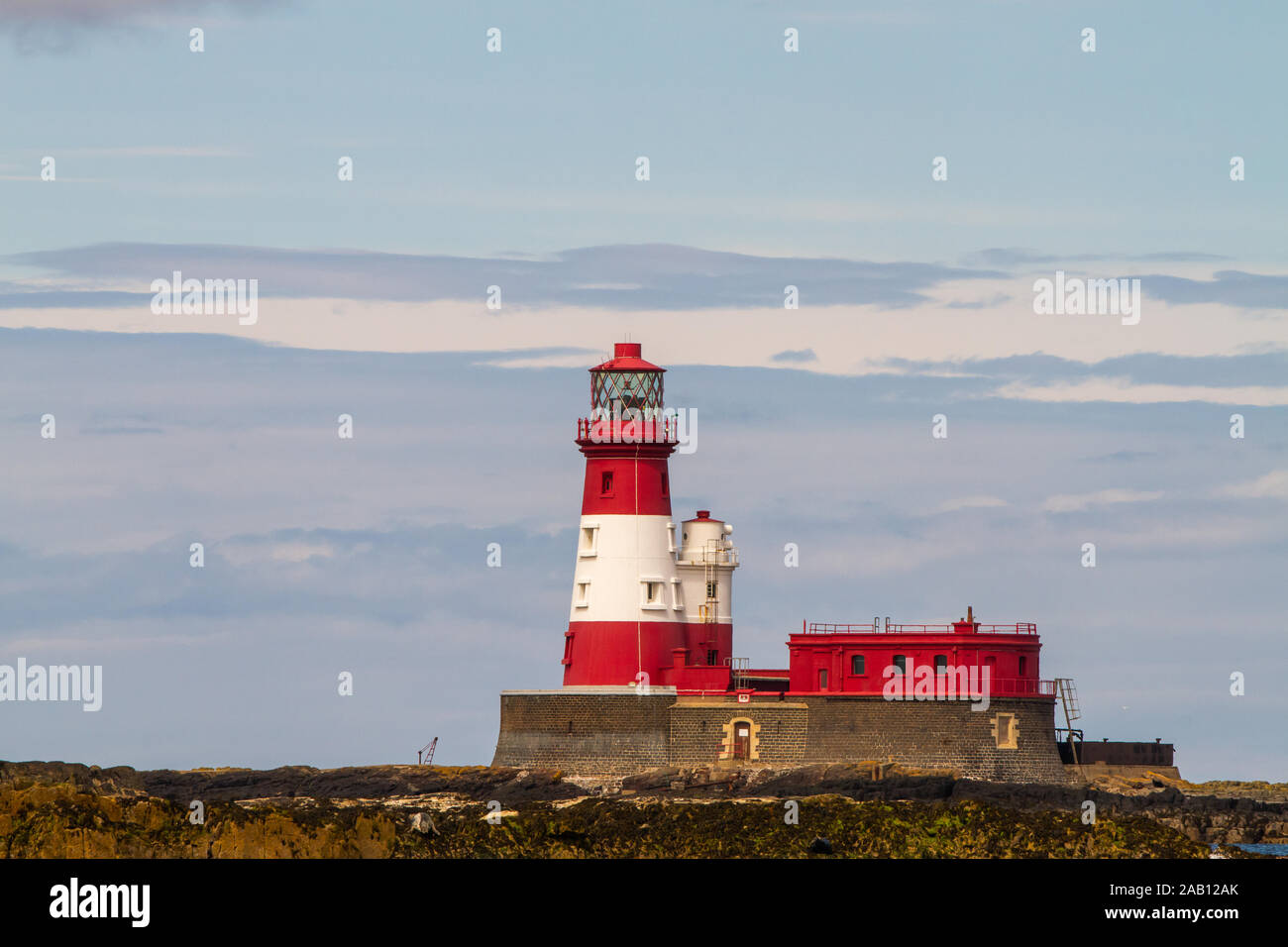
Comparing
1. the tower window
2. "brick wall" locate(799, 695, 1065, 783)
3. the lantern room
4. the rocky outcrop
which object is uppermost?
the lantern room

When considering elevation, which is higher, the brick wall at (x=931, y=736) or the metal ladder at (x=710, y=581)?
the metal ladder at (x=710, y=581)

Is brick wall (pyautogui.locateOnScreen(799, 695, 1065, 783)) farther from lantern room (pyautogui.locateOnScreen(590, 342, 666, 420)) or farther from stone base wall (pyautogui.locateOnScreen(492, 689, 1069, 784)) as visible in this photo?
lantern room (pyautogui.locateOnScreen(590, 342, 666, 420))

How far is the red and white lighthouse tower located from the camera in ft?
197

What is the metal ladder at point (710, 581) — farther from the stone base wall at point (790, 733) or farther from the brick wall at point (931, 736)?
the brick wall at point (931, 736)

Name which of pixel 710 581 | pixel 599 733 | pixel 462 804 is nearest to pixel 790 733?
pixel 599 733

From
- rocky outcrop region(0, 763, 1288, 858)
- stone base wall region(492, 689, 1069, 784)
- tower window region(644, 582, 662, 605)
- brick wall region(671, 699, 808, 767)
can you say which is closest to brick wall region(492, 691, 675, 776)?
stone base wall region(492, 689, 1069, 784)

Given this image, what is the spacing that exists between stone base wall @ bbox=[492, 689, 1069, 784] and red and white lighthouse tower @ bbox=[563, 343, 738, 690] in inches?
46.3

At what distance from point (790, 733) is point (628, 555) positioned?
594cm

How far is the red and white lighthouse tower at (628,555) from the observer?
6012 centimetres

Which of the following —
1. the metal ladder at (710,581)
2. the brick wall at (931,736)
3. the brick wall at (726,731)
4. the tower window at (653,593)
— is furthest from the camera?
the metal ladder at (710,581)

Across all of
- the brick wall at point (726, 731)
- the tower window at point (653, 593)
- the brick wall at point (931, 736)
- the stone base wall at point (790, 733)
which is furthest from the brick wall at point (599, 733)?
the brick wall at point (931, 736)

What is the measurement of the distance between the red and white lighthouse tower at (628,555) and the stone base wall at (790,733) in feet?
3.85

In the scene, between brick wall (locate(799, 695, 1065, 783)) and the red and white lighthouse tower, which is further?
the red and white lighthouse tower
